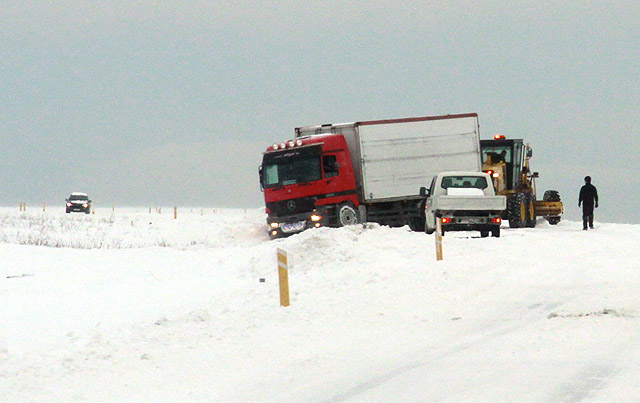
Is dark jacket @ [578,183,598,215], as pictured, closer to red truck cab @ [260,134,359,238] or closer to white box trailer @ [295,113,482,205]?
white box trailer @ [295,113,482,205]

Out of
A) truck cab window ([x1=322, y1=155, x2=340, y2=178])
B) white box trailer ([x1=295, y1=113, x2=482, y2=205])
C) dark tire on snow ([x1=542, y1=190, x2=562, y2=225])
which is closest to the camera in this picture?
truck cab window ([x1=322, y1=155, x2=340, y2=178])

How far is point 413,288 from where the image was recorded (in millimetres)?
13656

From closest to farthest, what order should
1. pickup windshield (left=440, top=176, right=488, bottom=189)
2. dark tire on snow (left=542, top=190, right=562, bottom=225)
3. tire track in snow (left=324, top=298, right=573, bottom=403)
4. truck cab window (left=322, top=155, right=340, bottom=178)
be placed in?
tire track in snow (left=324, top=298, right=573, bottom=403) → pickup windshield (left=440, top=176, right=488, bottom=189) → truck cab window (left=322, top=155, right=340, bottom=178) → dark tire on snow (left=542, top=190, right=562, bottom=225)

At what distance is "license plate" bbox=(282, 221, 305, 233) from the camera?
2745 centimetres

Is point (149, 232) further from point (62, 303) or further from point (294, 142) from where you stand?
point (62, 303)

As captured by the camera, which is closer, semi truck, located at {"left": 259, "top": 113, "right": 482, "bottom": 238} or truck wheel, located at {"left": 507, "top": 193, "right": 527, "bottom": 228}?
semi truck, located at {"left": 259, "top": 113, "right": 482, "bottom": 238}

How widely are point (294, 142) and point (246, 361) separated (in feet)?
62.5

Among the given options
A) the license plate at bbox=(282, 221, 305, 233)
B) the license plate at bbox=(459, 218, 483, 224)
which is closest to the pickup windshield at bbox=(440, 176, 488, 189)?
the license plate at bbox=(459, 218, 483, 224)

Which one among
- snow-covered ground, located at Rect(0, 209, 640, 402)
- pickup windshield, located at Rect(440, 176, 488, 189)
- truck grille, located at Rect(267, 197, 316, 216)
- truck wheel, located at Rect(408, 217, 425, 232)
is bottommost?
truck wheel, located at Rect(408, 217, 425, 232)

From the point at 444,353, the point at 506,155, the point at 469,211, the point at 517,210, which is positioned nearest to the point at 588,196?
the point at 517,210

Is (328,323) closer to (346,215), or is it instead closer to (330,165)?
(330,165)

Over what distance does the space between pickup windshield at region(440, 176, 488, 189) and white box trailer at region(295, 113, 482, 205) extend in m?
4.37

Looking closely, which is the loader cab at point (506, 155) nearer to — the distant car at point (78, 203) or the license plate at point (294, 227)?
the license plate at point (294, 227)

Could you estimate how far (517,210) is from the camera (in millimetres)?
31188
